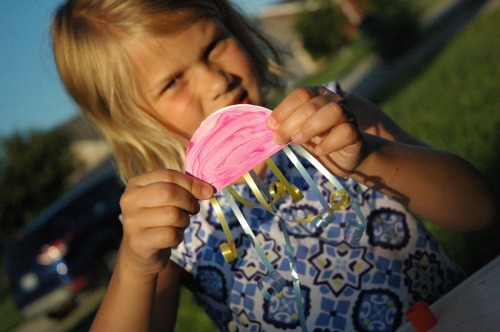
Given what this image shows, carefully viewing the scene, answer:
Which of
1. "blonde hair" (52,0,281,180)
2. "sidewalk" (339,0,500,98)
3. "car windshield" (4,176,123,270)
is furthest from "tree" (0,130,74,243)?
"blonde hair" (52,0,281,180)

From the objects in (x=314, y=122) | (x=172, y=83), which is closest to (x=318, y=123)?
(x=314, y=122)

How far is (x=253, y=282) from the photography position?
5.19ft

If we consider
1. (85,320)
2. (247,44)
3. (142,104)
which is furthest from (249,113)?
(85,320)

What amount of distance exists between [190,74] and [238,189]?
50 centimetres

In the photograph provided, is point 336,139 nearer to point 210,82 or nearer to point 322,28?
point 210,82

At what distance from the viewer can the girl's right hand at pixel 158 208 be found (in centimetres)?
106

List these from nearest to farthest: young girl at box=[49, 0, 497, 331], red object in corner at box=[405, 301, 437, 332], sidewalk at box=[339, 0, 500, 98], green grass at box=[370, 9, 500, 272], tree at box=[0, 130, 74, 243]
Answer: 1. red object in corner at box=[405, 301, 437, 332]
2. young girl at box=[49, 0, 497, 331]
3. green grass at box=[370, 9, 500, 272]
4. sidewalk at box=[339, 0, 500, 98]
5. tree at box=[0, 130, 74, 243]

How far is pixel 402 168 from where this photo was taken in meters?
1.32

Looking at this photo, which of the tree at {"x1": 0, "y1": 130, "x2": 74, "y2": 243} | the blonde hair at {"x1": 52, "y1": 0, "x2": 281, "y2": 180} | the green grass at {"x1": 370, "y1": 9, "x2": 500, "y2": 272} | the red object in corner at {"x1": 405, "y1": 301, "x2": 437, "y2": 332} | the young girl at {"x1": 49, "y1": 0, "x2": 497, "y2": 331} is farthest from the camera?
the tree at {"x1": 0, "y1": 130, "x2": 74, "y2": 243}

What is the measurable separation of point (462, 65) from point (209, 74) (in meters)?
7.31

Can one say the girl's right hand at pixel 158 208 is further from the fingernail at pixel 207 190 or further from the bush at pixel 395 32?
the bush at pixel 395 32

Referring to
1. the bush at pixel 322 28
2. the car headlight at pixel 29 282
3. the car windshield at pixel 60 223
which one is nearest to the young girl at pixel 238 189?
the car windshield at pixel 60 223

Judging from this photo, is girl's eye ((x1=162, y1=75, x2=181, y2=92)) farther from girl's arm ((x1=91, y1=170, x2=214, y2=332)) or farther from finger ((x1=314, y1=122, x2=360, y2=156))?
finger ((x1=314, y1=122, x2=360, y2=156))

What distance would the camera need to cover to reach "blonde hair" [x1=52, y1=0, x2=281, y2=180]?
5.14ft
